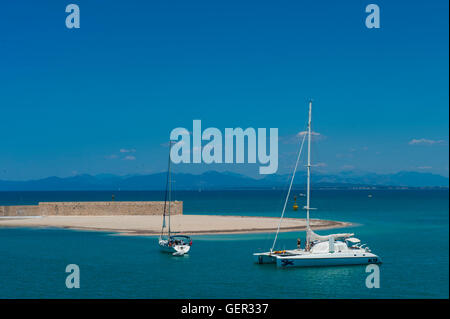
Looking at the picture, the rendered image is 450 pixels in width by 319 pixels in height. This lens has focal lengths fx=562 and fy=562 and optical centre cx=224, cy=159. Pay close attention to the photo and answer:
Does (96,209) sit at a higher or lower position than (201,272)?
higher

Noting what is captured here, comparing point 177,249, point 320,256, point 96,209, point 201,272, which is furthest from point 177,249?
point 96,209

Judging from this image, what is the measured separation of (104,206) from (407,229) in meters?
51.4

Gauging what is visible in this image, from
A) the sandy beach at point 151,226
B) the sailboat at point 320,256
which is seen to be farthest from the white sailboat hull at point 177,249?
the sandy beach at point 151,226

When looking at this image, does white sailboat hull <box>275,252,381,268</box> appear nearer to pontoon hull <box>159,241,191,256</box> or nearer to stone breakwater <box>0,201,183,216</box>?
pontoon hull <box>159,241,191,256</box>

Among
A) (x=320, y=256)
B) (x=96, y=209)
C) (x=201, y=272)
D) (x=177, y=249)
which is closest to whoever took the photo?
(x=201, y=272)

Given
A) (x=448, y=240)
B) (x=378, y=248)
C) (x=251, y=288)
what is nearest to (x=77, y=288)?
(x=251, y=288)

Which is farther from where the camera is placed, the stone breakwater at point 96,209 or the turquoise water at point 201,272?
the stone breakwater at point 96,209

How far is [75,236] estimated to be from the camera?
64.2 meters

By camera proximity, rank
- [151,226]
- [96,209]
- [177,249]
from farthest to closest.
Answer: [96,209]
[151,226]
[177,249]

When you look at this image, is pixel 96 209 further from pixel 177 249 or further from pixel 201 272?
pixel 201 272

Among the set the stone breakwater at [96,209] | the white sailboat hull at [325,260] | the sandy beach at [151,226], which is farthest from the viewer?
the stone breakwater at [96,209]

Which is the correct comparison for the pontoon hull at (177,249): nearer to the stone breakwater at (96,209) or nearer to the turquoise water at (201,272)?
the turquoise water at (201,272)

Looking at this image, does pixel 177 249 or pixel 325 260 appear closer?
pixel 325 260
